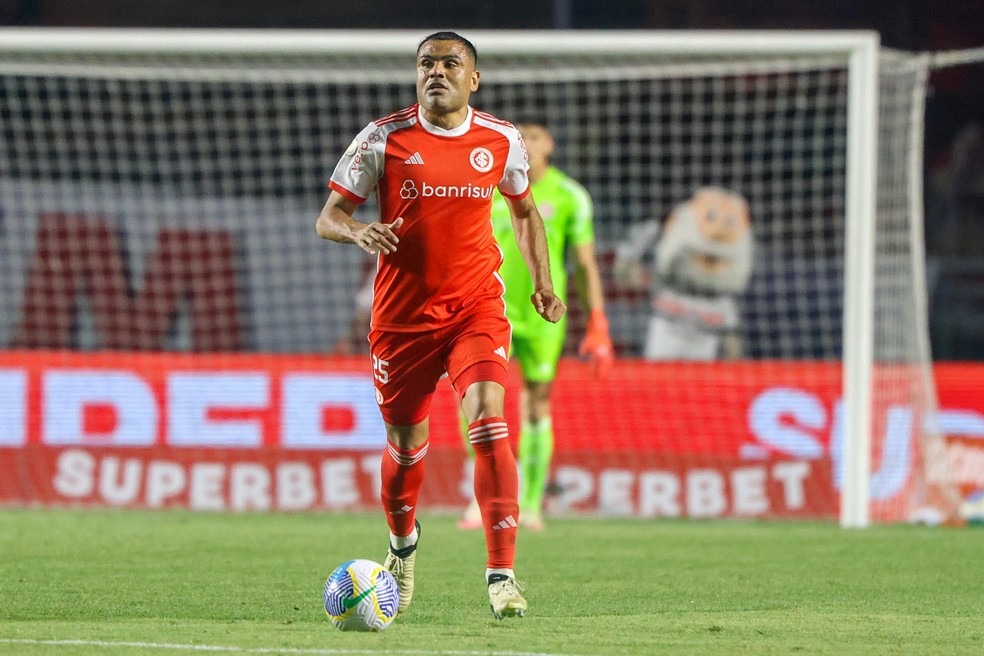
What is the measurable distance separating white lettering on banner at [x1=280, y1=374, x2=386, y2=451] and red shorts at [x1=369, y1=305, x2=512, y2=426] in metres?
5.40

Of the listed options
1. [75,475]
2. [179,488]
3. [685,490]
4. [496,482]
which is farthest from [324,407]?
[496,482]

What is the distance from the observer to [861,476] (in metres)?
10.6

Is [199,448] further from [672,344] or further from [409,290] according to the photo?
[409,290]

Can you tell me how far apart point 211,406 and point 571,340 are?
400cm

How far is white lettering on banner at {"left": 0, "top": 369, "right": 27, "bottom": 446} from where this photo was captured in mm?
11617

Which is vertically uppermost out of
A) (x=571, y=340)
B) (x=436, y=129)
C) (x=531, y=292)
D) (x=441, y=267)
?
(x=436, y=129)

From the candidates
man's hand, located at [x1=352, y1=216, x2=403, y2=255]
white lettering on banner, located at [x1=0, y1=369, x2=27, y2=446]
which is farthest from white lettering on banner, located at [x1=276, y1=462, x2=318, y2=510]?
man's hand, located at [x1=352, y1=216, x2=403, y2=255]

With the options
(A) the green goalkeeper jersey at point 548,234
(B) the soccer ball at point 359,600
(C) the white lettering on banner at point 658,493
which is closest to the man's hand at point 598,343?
(A) the green goalkeeper jersey at point 548,234

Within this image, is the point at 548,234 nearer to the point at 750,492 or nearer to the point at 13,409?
the point at 750,492

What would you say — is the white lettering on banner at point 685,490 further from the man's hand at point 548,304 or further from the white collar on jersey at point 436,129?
the white collar on jersey at point 436,129

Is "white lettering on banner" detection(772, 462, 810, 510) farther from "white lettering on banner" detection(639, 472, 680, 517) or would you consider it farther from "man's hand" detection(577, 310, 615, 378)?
"man's hand" detection(577, 310, 615, 378)

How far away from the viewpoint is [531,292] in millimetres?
9836

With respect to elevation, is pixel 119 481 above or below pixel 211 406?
below

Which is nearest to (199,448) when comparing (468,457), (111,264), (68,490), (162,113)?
(68,490)
